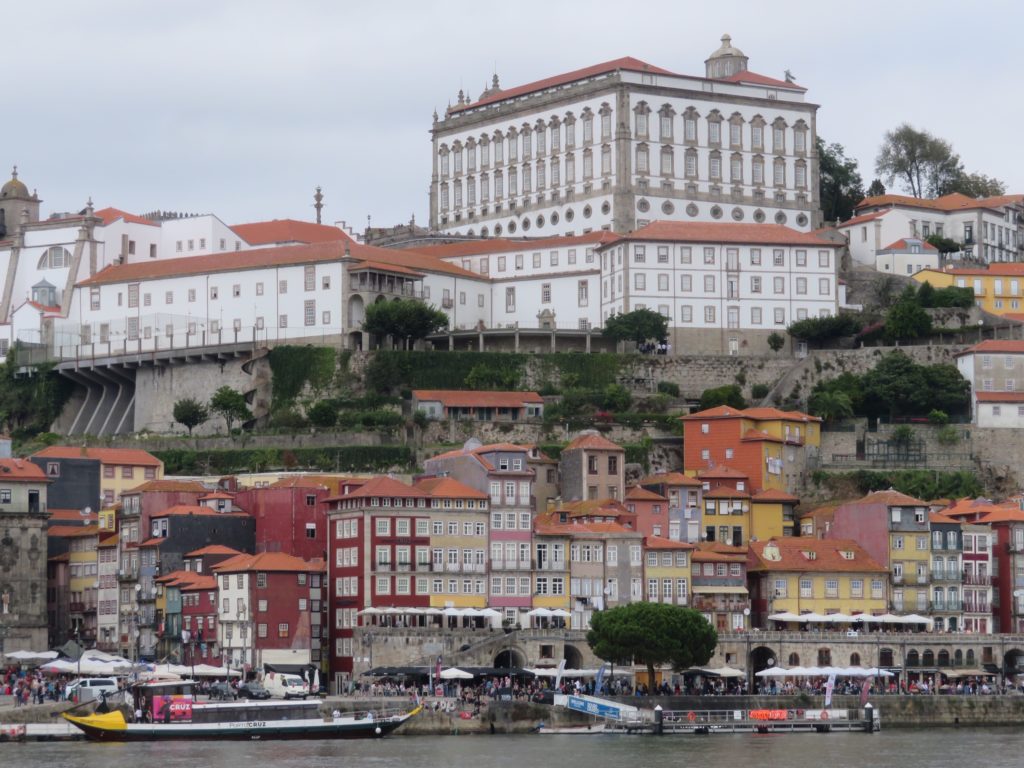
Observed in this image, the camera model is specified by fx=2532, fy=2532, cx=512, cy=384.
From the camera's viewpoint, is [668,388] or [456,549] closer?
[456,549]

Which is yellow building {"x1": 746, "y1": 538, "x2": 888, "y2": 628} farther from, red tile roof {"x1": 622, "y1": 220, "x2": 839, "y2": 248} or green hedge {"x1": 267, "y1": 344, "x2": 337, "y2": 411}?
green hedge {"x1": 267, "y1": 344, "x2": 337, "y2": 411}

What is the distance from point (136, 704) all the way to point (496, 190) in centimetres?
5679

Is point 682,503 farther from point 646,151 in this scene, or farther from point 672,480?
point 646,151

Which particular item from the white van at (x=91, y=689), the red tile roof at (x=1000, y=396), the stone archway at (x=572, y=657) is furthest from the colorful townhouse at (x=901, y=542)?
the white van at (x=91, y=689)

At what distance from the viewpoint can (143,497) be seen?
9462cm

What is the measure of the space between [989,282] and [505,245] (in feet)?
78.6

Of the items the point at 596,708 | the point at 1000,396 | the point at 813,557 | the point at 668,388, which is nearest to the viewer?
the point at 596,708

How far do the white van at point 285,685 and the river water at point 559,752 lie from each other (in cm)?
506

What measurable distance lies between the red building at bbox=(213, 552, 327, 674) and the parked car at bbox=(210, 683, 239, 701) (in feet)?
12.5

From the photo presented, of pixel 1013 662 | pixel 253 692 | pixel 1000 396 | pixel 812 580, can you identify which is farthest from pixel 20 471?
pixel 1000 396

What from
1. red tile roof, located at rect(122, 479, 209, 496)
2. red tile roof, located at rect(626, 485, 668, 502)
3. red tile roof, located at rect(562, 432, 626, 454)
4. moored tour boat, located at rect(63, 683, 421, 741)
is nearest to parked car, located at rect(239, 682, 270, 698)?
moored tour boat, located at rect(63, 683, 421, 741)

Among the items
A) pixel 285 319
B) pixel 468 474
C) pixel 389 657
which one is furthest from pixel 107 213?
pixel 389 657

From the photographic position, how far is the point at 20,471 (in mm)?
94250

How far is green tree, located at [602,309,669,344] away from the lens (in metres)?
111
